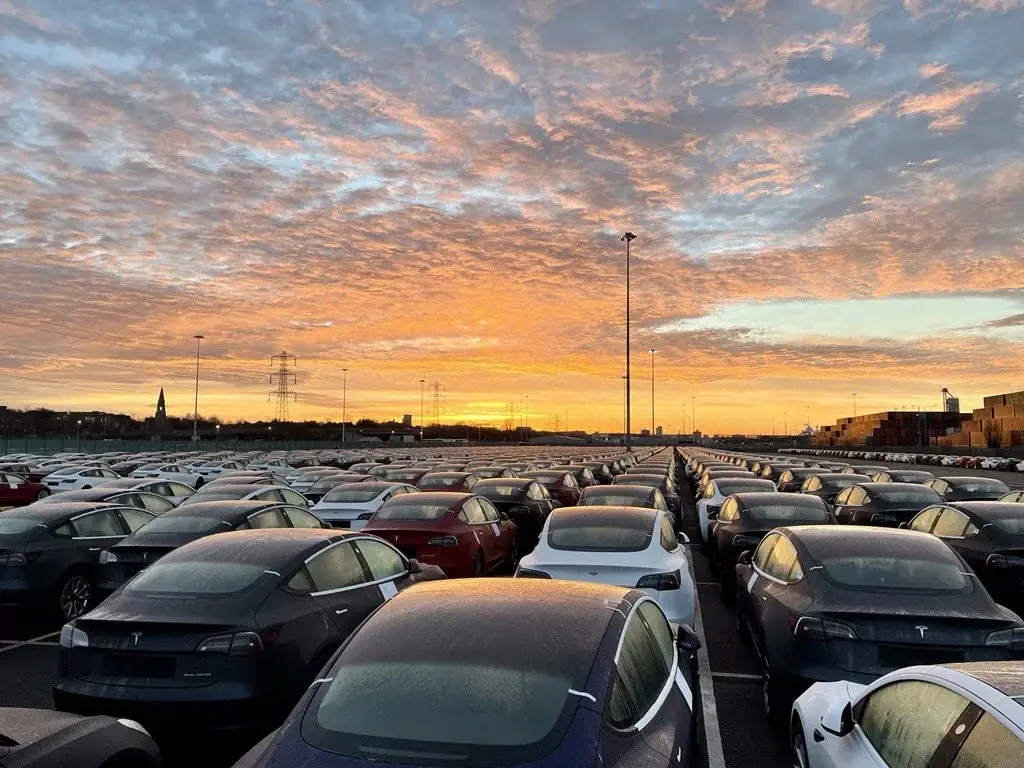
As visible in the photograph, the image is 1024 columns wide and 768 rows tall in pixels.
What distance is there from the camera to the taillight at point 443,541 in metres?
10.7

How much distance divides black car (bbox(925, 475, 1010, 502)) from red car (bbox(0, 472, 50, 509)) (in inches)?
959

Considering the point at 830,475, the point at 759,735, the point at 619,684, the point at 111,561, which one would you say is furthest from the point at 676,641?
the point at 830,475

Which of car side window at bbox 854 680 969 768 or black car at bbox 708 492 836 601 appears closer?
car side window at bbox 854 680 969 768

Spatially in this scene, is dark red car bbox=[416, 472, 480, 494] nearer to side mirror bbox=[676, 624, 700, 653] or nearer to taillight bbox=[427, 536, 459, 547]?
taillight bbox=[427, 536, 459, 547]

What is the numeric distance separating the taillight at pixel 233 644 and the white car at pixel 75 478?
77.5ft

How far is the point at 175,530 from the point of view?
909cm

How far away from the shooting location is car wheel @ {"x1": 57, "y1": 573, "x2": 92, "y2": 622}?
30.4 feet

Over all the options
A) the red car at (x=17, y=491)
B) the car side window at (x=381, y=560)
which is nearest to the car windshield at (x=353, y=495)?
the car side window at (x=381, y=560)

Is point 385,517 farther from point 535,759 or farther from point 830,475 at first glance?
point 830,475

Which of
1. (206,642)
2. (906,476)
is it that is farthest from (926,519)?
(906,476)

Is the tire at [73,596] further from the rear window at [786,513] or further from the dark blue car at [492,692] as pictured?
the rear window at [786,513]

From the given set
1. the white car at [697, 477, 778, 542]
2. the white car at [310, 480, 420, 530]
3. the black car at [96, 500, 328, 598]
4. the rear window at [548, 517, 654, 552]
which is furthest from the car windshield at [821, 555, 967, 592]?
the white car at [697, 477, 778, 542]

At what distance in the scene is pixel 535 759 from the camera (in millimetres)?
2795

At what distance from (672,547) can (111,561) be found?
5808mm
